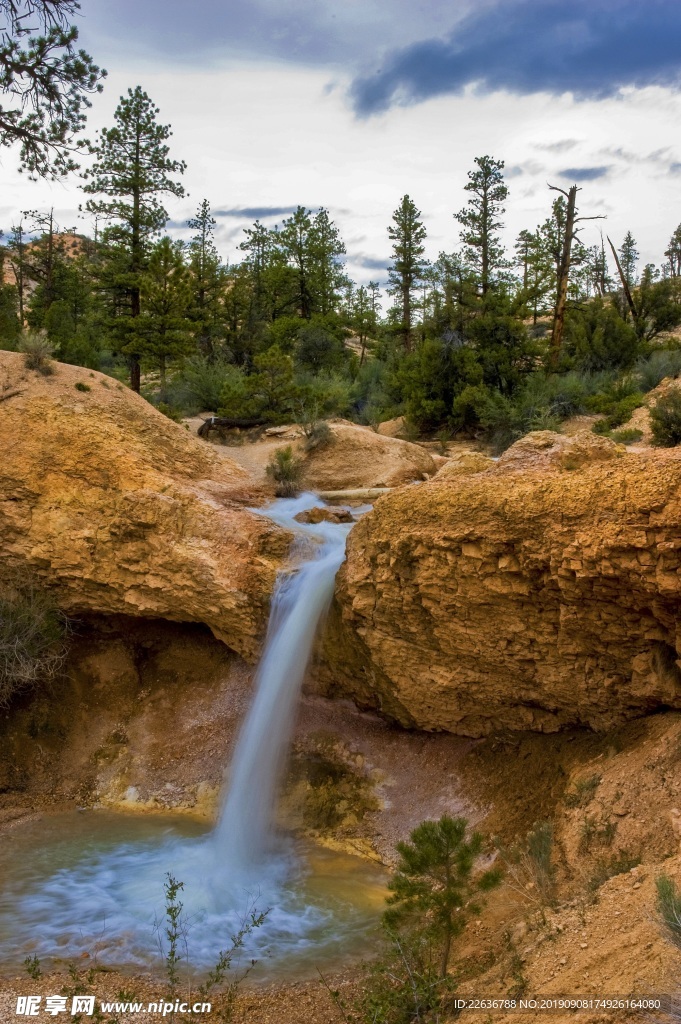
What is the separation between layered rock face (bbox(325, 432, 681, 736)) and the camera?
5.36 metres

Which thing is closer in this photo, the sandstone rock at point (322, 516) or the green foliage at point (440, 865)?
the green foliage at point (440, 865)

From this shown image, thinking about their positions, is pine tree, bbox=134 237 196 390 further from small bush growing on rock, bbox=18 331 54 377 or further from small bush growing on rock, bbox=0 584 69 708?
small bush growing on rock, bbox=0 584 69 708

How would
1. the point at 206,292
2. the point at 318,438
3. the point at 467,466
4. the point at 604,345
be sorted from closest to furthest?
the point at 467,466
the point at 318,438
the point at 604,345
the point at 206,292

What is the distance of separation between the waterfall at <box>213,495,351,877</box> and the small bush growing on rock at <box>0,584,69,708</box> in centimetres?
250

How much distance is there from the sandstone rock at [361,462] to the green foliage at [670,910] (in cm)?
952

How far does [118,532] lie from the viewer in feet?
26.6

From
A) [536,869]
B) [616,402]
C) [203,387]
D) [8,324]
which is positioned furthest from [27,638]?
[203,387]

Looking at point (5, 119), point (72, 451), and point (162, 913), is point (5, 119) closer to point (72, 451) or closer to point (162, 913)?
point (72, 451)

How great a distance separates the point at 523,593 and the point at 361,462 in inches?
295

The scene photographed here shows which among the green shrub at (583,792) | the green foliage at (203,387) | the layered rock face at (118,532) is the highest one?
the green foliage at (203,387)

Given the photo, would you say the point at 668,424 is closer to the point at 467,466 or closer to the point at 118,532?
the point at 467,466

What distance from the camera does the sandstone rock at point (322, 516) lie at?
9.55m

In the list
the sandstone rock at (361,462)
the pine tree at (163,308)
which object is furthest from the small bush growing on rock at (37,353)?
the pine tree at (163,308)

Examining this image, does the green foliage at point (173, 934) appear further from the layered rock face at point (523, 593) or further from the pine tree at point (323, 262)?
the pine tree at point (323, 262)
